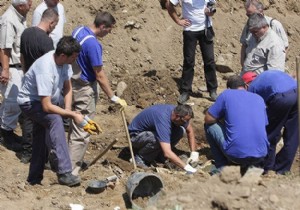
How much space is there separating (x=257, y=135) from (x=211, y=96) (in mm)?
3787

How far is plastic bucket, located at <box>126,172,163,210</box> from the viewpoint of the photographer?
8.16 meters

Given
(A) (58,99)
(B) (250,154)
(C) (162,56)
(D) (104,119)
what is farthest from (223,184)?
(C) (162,56)

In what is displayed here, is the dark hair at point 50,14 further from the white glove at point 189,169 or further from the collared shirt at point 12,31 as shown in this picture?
the white glove at point 189,169

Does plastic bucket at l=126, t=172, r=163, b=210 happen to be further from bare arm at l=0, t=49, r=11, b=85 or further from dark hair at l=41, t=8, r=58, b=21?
bare arm at l=0, t=49, r=11, b=85

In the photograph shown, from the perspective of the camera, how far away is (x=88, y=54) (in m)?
9.17

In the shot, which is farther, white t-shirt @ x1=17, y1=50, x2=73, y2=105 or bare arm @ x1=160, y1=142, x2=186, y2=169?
bare arm @ x1=160, y1=142, x2=186, y2=169

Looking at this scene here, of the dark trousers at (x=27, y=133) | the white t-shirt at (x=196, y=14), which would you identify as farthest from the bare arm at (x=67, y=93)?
the white t-shirt at (x=196, y=14)

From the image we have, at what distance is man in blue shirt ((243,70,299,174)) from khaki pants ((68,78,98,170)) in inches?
76.6

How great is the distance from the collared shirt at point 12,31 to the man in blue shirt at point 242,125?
279 centimetres

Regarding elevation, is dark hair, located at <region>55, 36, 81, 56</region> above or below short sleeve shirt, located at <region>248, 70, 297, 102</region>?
above

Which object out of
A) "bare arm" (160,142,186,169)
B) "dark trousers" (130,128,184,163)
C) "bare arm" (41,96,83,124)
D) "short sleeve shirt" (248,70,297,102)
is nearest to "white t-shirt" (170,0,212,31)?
"dark trousers" (130,128,184,163)

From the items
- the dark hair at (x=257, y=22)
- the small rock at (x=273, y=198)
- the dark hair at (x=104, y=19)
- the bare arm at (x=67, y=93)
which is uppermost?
the dark hair at (x=104, y=19)

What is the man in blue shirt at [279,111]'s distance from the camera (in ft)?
29.8

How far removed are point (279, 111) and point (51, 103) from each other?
273 centimetres
